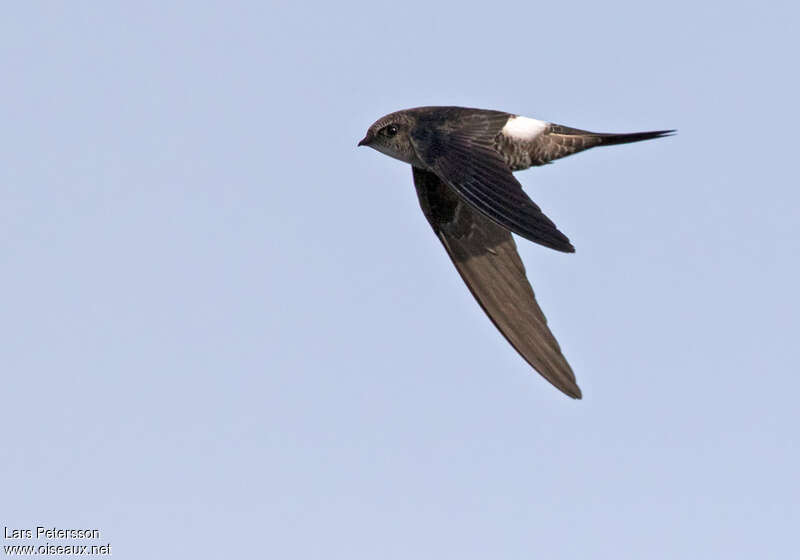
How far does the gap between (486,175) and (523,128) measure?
1.60 m

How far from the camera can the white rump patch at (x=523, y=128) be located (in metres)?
11.9

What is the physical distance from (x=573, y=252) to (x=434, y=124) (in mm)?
2717

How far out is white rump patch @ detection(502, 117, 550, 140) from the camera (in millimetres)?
11875

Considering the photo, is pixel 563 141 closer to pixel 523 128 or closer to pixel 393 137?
pixel 523 128

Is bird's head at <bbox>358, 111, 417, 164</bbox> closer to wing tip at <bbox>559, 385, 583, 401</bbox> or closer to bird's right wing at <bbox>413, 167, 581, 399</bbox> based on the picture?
bird's right wing at <bbox>413, 167, 581, 399</bbox>

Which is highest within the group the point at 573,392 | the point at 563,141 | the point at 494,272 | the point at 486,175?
the point at 563,141

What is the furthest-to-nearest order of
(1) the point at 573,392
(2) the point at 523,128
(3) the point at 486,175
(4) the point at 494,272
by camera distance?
(4) the point at 494,272 → (2) the point at 523,128 → (1) the point at 573,392 → (3) the point at 486,175

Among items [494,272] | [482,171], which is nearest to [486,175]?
[482,171]

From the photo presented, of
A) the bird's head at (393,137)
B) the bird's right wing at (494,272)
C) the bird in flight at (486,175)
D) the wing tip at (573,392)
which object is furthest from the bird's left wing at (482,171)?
the wing tip at (573,392)

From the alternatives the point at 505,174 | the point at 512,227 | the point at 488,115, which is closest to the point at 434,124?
the point at 488,115

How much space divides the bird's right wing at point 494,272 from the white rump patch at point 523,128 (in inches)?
27.2

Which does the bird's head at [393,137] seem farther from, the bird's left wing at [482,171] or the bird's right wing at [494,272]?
the bird's right wing at [494,272]

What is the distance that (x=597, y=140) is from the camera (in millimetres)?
11969

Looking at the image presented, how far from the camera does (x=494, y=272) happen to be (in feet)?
40.4
